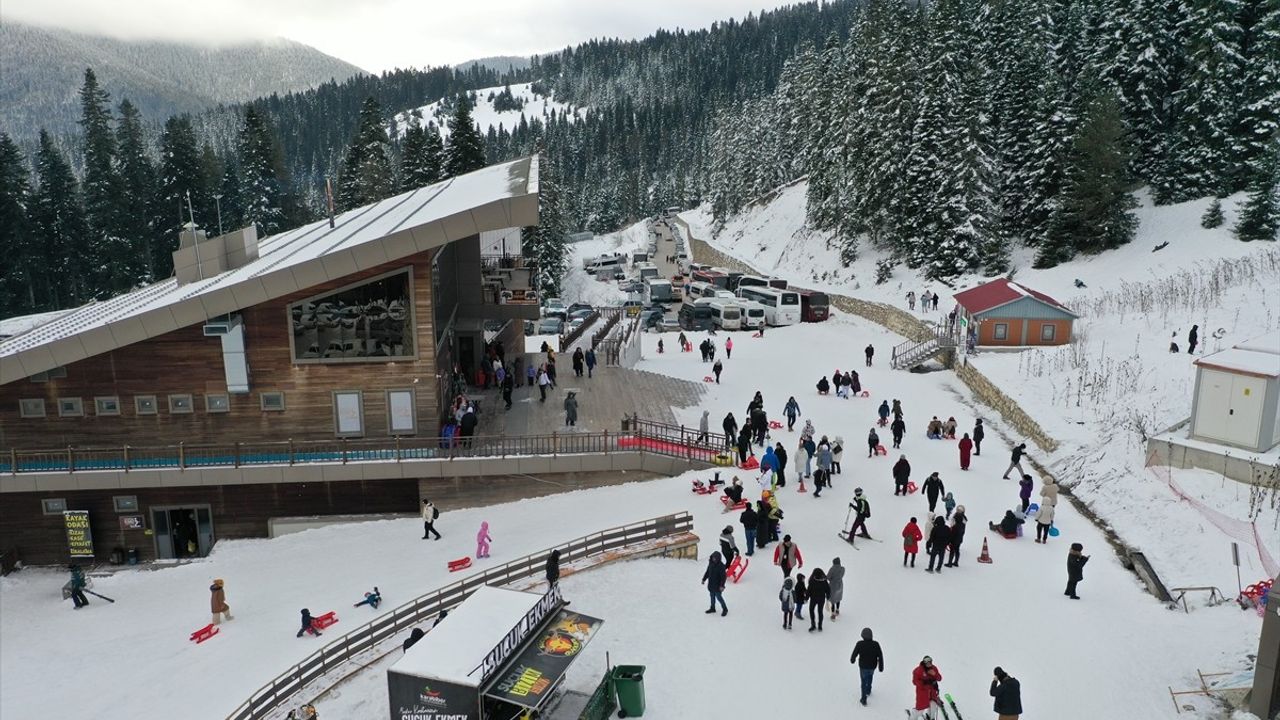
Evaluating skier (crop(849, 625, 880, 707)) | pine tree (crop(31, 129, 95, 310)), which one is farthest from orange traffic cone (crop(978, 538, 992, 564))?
pine tree (crop(31, 129, 95, 310))

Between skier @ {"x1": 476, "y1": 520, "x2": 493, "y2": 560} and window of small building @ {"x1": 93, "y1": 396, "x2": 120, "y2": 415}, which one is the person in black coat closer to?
skier @ {"x1": 476, "y1": 520, "x2": 493, "y2": 560}

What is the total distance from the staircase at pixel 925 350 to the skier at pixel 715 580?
21321 millimetres

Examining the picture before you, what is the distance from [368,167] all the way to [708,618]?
51430 millimetres

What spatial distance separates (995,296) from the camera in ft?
105

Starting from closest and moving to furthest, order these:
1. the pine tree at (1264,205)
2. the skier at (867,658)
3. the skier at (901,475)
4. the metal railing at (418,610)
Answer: the skier at (867,658) < the metal railing at (418,610) < the skier at (901,475) < the pine tree at (1264,205)

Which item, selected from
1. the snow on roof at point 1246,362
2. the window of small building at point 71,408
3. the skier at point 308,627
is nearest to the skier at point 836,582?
the skier at point 308,627

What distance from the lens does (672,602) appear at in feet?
47.0

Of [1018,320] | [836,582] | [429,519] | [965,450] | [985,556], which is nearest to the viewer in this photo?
[836,582]

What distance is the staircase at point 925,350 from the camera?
106 ft

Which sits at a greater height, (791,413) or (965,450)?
(791,413)

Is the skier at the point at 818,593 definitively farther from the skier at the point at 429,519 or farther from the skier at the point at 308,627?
the skier at the point at 429,519

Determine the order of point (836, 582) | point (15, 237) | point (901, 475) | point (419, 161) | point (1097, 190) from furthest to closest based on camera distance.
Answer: point (419, 161)
point (15, 237)
point (1097, 190)
point (901, 475)
point (836, 582)

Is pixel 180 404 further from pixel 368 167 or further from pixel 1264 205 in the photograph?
pixel 1264 205

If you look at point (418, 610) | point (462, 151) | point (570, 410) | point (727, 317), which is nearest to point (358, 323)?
point (570, 410)
